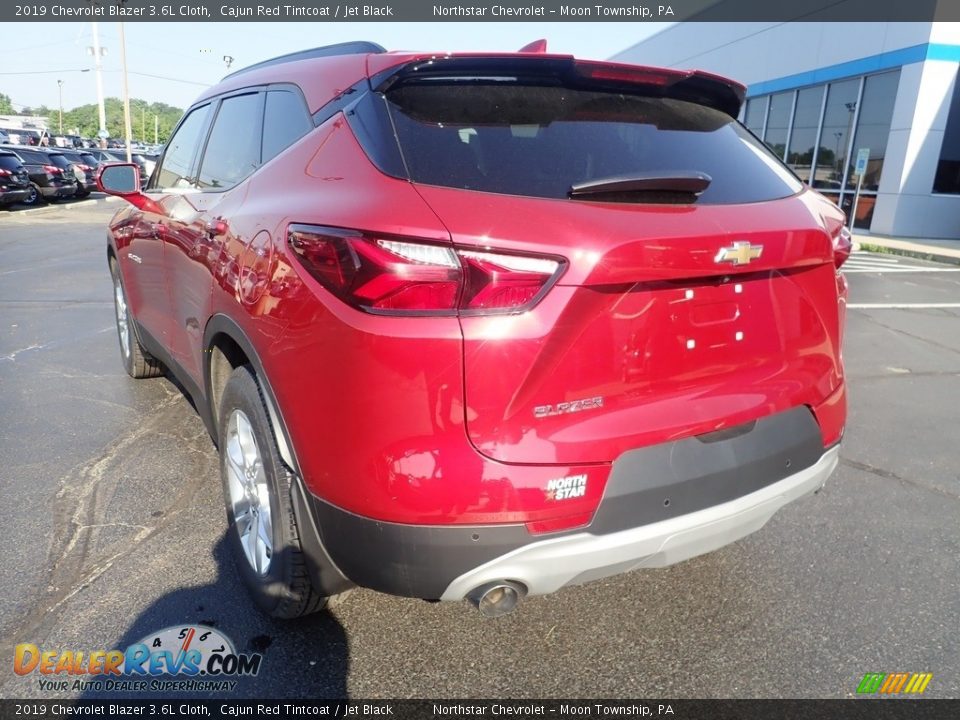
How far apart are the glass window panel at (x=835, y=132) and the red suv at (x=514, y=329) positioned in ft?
68.5

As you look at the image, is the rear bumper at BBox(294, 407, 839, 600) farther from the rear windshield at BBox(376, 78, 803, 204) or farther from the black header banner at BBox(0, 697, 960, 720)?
the rear windshield at BBox(376, 78, 803, 204)

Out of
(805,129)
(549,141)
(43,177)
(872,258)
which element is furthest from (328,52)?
(43,177)

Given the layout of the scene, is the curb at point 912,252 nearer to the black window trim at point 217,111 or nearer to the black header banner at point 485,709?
the black window trim at point 217,111

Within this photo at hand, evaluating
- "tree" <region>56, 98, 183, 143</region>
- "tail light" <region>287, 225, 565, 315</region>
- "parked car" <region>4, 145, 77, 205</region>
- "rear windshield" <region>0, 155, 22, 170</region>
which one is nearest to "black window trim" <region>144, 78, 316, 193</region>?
"tail light" <region>287, 225, 565, 315</region>

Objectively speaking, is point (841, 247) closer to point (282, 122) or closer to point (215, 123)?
point (282, 122)

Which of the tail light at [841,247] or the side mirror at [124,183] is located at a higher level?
the tail light at [841,247]

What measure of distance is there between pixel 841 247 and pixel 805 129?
22496mm

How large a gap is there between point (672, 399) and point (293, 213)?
1198 mm

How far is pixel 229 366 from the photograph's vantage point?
2625 millimetres

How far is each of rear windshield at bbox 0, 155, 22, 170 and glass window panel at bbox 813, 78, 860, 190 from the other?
76.4 feet

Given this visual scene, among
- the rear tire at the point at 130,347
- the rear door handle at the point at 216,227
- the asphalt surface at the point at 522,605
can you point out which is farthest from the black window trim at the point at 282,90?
the rear tire at the point at 130,347

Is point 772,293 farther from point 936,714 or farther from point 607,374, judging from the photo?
point 936,714

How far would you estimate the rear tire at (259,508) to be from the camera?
212 centimetres

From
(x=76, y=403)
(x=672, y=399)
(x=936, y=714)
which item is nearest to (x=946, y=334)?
(x=936, y=714)
